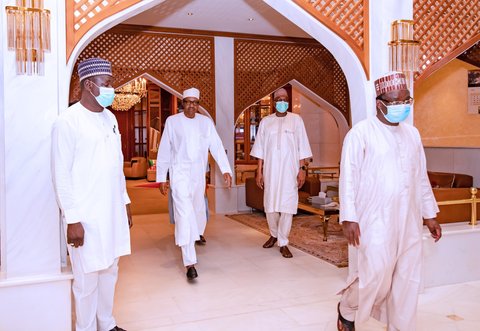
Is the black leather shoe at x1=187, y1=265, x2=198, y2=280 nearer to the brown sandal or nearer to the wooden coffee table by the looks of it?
the brown sandal

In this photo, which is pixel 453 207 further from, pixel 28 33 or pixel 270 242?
pixel 28 33

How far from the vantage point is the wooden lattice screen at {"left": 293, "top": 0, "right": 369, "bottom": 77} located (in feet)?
12.0

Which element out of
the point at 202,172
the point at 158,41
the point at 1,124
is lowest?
the point at 202,172

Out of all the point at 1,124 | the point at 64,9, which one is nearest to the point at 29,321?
the point at 1,124

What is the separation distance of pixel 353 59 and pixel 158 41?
4.23 meters

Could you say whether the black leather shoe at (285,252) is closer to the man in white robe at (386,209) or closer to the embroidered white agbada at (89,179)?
the man in white robe at (386,209)

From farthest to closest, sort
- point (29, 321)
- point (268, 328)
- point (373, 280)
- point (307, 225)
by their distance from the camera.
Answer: point (307, 225)
point (268, 328)
point (29, 321)
point (373, 280)

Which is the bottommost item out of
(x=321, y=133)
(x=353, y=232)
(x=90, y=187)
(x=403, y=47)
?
(x=353, y=232)

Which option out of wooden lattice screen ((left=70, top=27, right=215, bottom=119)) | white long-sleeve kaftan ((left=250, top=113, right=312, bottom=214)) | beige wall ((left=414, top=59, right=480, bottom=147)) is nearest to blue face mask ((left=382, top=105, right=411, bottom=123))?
white long-sleeve kaftan ((left=250, top=113, right=312, bottom=214))

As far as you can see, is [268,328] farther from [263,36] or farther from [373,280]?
[263,36]

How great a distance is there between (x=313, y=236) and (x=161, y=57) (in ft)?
11.5

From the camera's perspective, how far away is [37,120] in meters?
2.81

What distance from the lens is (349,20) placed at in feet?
12.4

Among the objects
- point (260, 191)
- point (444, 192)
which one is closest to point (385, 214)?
Answer: point (444, 192)
